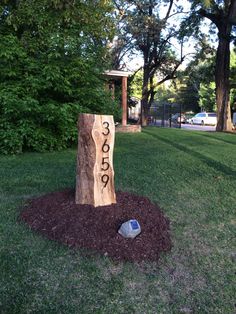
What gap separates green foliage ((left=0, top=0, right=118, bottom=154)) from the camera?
7.75 meters

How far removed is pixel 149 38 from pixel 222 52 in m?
6.16

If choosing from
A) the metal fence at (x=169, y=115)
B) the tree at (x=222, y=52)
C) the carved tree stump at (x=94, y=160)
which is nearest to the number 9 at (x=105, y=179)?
the carved tree stump at (x=94, y=160)

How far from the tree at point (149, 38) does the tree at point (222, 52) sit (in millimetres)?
3259

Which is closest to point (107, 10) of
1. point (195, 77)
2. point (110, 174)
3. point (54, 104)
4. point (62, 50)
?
point (62, 50)

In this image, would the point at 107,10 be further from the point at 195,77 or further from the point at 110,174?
the point at 195,77

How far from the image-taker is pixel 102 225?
349 centimetres

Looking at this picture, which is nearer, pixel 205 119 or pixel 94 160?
pixel 94 160

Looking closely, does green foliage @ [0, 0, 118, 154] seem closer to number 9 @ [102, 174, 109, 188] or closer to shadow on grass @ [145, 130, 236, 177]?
shadow on grass @ [145, 130, 236, 177]

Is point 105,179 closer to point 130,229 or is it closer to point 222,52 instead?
point 130,229

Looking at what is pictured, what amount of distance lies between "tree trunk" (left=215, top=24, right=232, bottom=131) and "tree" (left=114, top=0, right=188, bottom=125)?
506 centimetres

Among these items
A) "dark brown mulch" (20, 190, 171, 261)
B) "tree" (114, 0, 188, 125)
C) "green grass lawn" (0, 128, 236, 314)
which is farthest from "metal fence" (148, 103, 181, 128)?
"dark brown mulch" (20, 190, 171, 261)

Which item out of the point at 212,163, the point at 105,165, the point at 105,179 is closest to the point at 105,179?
the point at 105,179

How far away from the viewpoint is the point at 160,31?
22.2m

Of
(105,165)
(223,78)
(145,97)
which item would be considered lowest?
(105,165)
